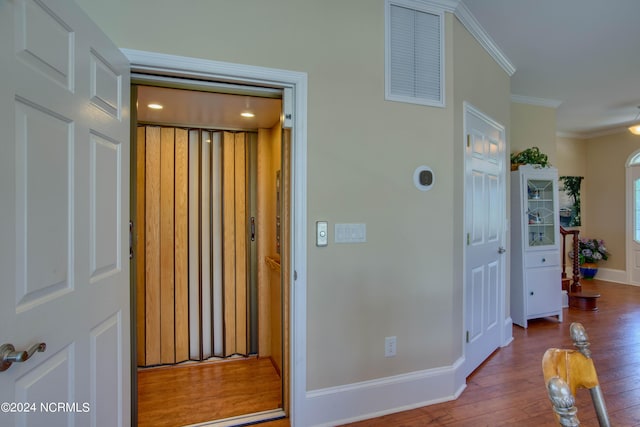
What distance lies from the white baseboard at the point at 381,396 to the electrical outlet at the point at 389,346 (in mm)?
156

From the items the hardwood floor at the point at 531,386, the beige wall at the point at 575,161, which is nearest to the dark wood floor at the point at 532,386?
the hardwood floor at the point at 531,386

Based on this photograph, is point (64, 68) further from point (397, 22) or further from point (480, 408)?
point (480, 408)

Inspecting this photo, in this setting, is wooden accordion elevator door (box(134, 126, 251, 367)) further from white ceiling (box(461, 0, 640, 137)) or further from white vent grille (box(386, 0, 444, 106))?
white ceiling (box(461, 0, 640, 137))

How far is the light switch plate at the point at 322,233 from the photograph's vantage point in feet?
6.54

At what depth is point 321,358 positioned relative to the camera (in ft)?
6.57

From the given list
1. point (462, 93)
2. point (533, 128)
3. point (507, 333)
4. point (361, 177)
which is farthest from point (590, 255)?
point (361, 177)

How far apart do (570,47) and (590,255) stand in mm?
4997

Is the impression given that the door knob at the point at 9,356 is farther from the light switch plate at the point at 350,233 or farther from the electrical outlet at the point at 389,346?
the electrical outlet at the point at 389,346

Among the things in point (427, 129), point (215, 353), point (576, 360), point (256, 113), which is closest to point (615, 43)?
point (427, 129)

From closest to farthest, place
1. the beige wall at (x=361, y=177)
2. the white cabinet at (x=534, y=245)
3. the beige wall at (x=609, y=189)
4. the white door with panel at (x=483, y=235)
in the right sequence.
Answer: the beige wall at (x=361, y=177) < the white door with panel at (x=483, y=235) < the white cabinet at (x=534, y=245) < the beige wall at (x=609, y=189)

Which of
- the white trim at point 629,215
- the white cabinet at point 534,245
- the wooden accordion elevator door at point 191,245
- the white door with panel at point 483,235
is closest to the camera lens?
the white door with panel at point 483,235

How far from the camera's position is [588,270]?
638cm

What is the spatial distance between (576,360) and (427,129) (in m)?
1.68

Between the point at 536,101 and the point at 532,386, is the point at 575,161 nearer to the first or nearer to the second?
the point at 536,101
